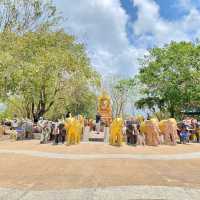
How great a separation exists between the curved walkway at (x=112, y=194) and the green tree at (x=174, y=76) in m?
35.4

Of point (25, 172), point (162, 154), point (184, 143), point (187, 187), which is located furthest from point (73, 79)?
point (187, 187)

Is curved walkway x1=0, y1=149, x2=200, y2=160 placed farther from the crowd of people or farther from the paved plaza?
the crowd of people

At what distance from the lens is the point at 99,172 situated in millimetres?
12430

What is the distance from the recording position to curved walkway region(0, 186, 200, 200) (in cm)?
871

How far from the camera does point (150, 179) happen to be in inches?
440

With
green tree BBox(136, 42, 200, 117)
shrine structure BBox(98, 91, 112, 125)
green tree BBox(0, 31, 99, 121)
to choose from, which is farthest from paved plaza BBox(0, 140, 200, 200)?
green tree BBox(136, 42, 200, 117)

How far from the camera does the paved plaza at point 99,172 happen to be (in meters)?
9.20

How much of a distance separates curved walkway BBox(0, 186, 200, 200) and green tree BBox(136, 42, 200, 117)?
35442 mm

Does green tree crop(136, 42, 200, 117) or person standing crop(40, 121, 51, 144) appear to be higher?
green tree crop(136, 42, 200, 117)

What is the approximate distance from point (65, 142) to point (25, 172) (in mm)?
9526

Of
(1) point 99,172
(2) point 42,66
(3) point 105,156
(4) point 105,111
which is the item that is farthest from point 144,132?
(2) point 42,66

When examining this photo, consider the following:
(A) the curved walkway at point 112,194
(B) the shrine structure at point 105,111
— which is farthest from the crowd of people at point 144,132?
(A) the curved walkway at point 112,194

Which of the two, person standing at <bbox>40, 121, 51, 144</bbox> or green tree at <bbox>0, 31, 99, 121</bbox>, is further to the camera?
green tree at <bbox>0, 31, 99, 121</bbox>

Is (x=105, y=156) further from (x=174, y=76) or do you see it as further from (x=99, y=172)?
(x=174, y=76)
